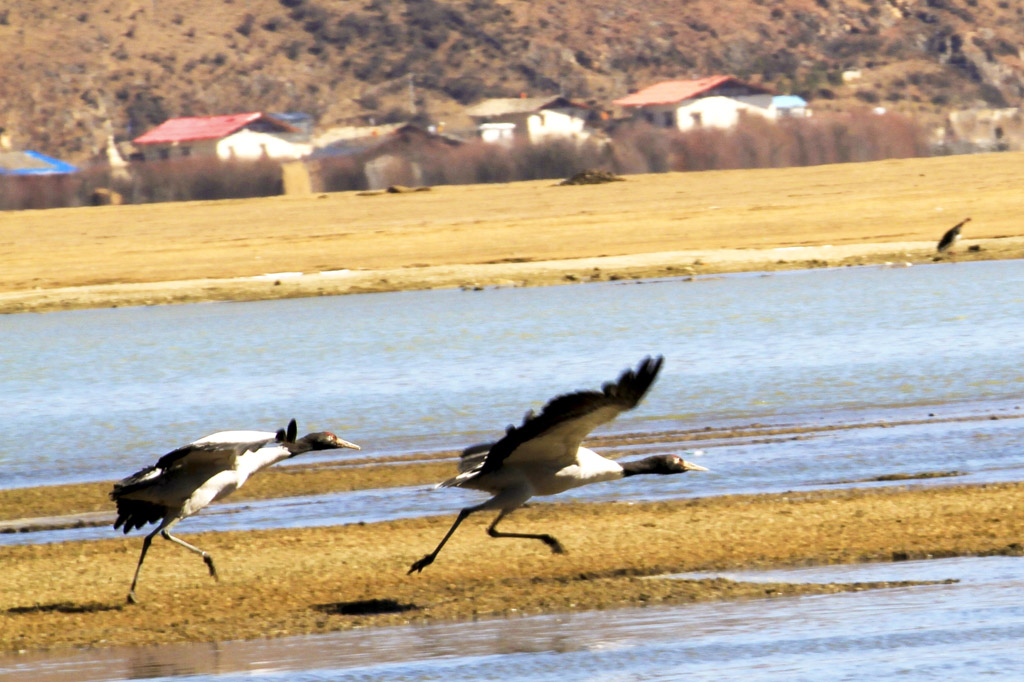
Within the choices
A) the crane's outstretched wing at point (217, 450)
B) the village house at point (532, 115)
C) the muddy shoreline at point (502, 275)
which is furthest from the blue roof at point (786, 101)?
the crane's outstretched wing at point (217, 450)

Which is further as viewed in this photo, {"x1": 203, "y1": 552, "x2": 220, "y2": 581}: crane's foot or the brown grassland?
{"x1": 203, "y1": 552, "x2": 220, "y2": 581}: crane's foot

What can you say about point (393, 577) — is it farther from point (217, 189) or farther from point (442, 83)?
point (442, 83)

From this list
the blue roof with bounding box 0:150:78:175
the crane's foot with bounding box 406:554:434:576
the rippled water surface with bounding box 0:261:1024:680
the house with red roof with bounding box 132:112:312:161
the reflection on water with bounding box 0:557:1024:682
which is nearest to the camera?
the reflection on water with bounding box 0:557:1024:682

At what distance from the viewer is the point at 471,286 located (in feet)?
94.4

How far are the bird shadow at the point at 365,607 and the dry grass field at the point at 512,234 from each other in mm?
20117

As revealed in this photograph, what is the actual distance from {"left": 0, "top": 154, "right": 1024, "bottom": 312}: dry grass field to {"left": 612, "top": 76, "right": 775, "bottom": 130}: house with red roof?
3703 centimetres

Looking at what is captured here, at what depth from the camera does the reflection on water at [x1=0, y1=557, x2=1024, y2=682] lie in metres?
7.08

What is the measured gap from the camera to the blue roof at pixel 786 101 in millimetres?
85125

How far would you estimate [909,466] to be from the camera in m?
12.2

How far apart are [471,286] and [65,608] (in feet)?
65.9

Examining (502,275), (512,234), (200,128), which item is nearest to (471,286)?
(502,275)

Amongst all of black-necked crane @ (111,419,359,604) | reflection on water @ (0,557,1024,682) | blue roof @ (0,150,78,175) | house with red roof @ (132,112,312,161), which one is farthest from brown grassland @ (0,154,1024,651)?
house with red roof @ (132,112,312,161)

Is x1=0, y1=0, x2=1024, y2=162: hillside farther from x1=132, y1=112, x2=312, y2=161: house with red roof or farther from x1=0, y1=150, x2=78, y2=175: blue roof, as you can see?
x1=0, y1=150, x2=78, y2=175: blue roof

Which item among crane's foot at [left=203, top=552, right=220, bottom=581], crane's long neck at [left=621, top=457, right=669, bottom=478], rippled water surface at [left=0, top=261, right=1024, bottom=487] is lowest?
rippled water surface at [left=0, top=261, right=1024, bottom=487]
